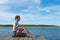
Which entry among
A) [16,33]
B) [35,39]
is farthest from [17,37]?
[35,39]

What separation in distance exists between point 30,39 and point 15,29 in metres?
1.20

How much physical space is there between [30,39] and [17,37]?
3.29 ft

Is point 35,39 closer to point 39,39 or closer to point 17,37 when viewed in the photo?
point 39,39

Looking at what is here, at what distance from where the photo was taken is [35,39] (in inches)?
426

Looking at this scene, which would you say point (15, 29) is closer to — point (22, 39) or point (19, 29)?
point (19, 29)

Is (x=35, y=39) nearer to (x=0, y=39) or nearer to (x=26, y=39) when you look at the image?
(x=26, y=39)

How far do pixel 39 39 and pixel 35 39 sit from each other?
0.65 ft

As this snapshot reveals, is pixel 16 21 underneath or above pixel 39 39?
above

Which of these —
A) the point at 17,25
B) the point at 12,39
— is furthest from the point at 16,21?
the point at 12,39

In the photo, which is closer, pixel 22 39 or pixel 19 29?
pixel 22 39

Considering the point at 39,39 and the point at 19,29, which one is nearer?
the point at 39,39

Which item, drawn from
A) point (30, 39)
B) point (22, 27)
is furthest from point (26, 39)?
point (22, 27)

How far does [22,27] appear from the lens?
37.9 ft

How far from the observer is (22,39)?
430 inches
